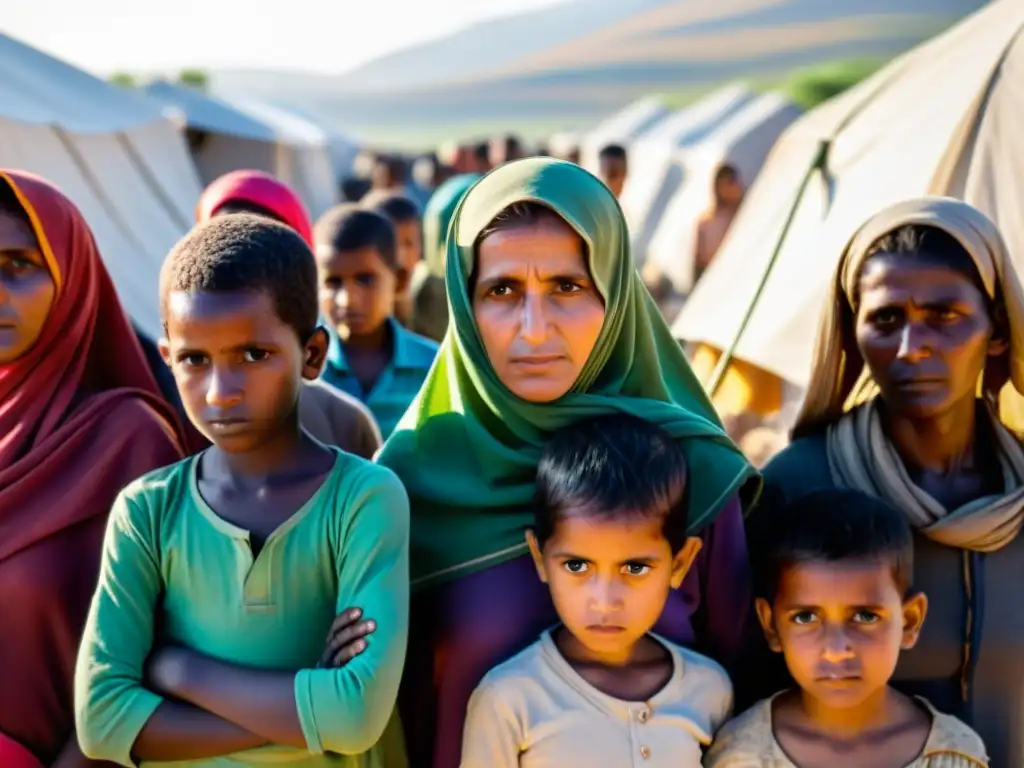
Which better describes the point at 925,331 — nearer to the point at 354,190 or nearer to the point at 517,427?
the point at 517,427

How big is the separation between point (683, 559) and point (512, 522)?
28 cm

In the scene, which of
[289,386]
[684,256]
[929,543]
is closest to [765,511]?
[929,543]

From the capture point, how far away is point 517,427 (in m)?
1.91

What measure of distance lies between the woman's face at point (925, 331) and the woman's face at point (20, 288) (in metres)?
1.49

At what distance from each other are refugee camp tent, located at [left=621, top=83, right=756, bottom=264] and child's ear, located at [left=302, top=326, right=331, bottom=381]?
11.1 m

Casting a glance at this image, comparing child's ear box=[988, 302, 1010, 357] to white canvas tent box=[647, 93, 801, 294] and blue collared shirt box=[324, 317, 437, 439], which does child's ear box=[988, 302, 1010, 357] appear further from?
white canvas tent box=[647, 93, 801, 294]

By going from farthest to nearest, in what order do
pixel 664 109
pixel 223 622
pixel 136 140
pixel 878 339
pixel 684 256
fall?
pixel 664 109 → pixel 684 256 → pixel 136 140 → pixel 878 339 → pixel 223 622

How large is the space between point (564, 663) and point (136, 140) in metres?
7.54

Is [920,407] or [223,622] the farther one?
[920,407]

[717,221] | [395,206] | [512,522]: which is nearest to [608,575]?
[512,522]

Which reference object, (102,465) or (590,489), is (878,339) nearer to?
(590,489)

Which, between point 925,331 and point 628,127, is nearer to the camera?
point 925,331

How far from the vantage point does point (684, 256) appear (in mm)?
10836

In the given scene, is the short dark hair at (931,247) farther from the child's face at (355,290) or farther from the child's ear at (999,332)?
the child's face at (355,290)
